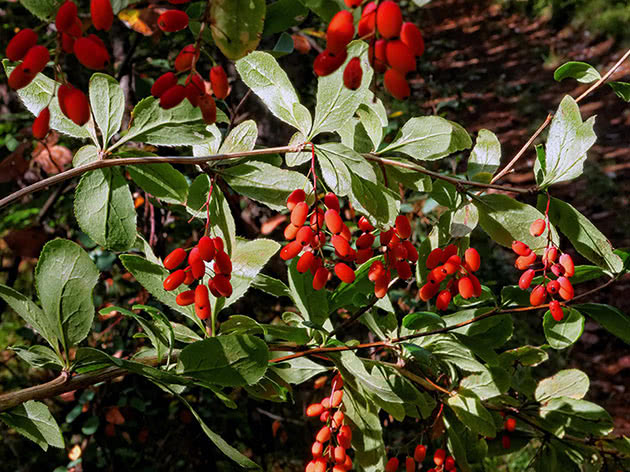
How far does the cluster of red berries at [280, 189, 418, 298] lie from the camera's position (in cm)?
76

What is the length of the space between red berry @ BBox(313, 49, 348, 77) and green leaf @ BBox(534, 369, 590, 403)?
1.03 meters

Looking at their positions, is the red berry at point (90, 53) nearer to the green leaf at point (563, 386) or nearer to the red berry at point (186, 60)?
the red berry at point (186, 60)

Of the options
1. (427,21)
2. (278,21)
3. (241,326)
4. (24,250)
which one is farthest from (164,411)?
(427,21)

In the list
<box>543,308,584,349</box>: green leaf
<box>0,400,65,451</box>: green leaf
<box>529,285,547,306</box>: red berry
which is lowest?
<box>543,308,584,349</box>: green leaf

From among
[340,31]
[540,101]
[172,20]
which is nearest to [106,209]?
[172,20]

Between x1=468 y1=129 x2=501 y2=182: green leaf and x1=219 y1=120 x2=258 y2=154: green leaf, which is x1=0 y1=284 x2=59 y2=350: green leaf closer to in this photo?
x1=219 y1=120 x2=258 y2=154: green leaf

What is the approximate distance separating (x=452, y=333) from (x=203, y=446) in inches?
42.5

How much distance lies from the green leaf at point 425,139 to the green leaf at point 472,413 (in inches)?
19.6

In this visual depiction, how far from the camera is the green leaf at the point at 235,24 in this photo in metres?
0.48

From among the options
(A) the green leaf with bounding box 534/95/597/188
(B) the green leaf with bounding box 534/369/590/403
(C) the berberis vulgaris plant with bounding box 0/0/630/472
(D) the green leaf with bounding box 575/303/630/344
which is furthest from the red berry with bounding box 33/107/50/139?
(B) the green leaf with bounding box 534/369/590/403

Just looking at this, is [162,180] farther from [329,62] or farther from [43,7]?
[329,62]

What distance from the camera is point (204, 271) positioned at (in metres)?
0.76

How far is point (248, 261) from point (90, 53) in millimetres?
414

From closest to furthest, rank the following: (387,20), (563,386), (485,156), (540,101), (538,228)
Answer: (387,20) → (538,228) → (485,156) → (563,386) → (540,101)
